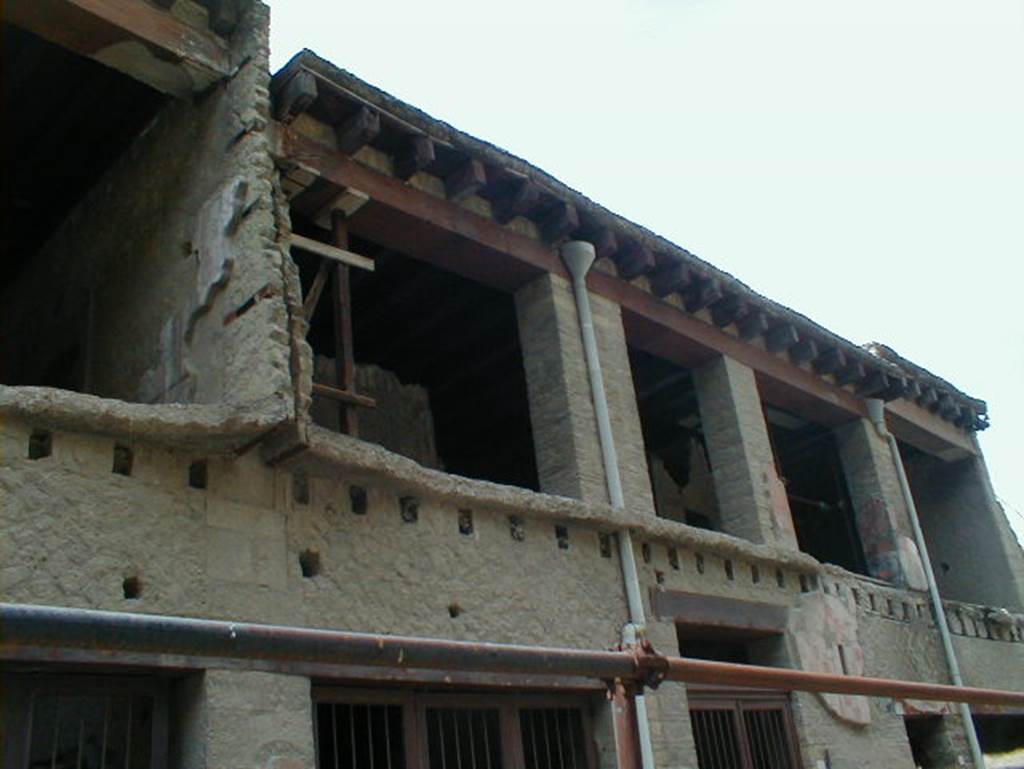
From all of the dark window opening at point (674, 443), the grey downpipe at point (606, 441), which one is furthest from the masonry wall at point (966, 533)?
the grey downpipe at point (606, 441)

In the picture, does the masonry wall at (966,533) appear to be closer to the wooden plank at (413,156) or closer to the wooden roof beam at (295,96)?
the wooden plank at (413,156)

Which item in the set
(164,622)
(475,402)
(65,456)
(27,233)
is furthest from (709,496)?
(164,622)

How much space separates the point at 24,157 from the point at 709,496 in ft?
29.7

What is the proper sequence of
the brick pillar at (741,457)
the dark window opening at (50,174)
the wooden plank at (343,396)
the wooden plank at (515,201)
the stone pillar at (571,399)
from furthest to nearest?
the brick pillar at (741,457) < the wooden plank at (515,201) < the stone pillar at (571,399) < the dark window opening at (50,174) < the wooden plank at (343,396)

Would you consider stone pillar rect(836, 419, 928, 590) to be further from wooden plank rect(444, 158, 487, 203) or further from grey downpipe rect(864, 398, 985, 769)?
wooden plank rect(444, 158, 487, 203)

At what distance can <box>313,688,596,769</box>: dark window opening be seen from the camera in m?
5.73

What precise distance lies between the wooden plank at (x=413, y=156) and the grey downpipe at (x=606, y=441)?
1.62 metres

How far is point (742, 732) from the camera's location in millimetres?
8109

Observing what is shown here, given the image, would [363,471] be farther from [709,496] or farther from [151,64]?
[709,496]

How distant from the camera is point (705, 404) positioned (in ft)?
33.0

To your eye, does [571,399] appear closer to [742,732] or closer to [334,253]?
[334,253]

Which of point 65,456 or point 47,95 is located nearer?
point 65,456

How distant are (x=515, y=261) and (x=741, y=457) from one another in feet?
9.32

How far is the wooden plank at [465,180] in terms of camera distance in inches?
308
